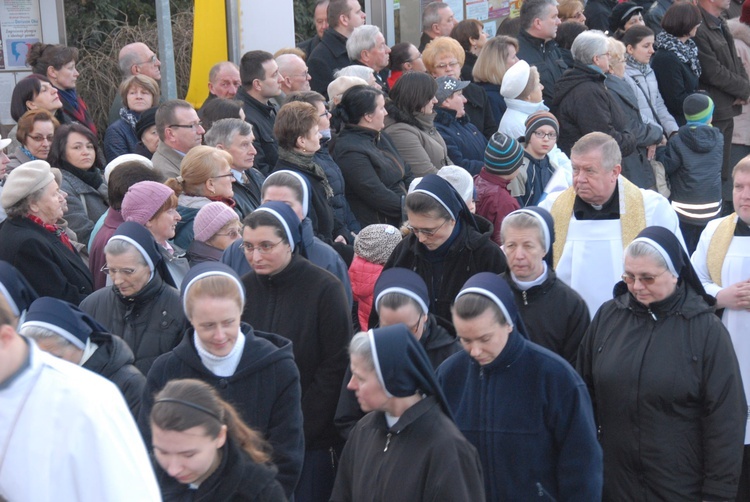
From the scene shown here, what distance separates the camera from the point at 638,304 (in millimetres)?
4727

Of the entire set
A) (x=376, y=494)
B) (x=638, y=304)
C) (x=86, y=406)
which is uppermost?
(x=86, y=406)

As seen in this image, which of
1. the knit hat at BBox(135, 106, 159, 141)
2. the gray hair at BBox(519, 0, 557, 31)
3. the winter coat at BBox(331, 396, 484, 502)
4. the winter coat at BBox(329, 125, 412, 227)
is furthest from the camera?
the gray hair at BBox(519, 0, 557, 31)

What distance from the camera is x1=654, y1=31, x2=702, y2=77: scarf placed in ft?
34.9

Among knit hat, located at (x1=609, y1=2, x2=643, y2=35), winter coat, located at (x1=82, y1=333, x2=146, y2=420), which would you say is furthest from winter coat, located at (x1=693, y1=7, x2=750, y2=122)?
winter coat, located at (x1=82, y1=333, x2=146, y2=420)

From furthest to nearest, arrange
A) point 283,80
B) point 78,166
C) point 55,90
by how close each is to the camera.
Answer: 1. point 283,80
2. point 55,90
3. point 78,166

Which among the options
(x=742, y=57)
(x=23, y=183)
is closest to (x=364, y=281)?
(x=23, y=183)

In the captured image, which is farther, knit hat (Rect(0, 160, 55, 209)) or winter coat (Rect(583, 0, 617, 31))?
winter coat (Rect(583, 0, 617, 31))

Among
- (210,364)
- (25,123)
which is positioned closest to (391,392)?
(210,364)

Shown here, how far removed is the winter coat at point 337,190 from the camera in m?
7.39

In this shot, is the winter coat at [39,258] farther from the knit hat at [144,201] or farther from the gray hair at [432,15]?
the gray hair at [432,15]

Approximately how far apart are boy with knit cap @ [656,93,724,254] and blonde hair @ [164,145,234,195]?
4515mm

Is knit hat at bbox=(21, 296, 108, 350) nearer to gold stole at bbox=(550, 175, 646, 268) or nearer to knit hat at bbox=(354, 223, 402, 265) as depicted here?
knit hat at bbox=(354, 223, 402, 265)

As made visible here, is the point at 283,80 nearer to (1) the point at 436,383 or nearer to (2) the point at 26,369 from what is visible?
(1) the point at 436,383

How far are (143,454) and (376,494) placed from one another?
41.2 inches
